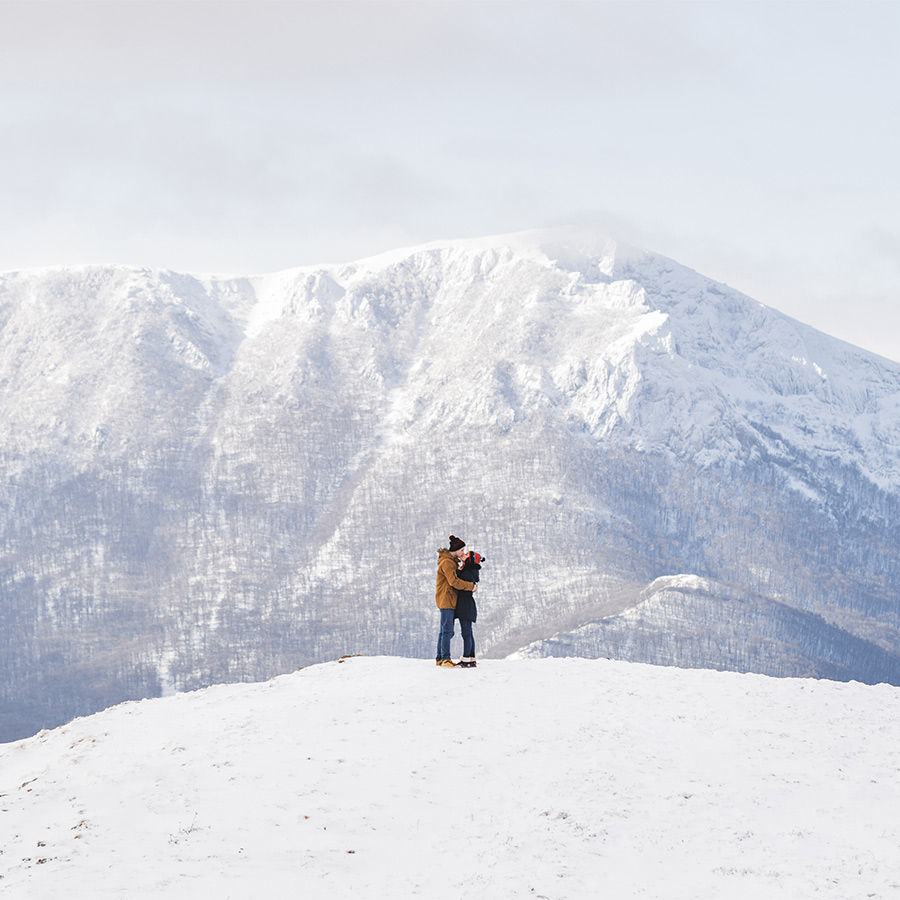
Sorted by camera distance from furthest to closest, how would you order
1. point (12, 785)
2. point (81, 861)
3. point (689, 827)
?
point (12, 785), point (689, 827), point (81, 861)

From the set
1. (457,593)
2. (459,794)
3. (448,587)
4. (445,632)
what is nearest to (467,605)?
(457,593)

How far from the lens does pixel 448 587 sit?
32.5 metres

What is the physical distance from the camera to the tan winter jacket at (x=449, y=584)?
1268 inches

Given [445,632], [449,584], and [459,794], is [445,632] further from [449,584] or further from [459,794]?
[459,794]

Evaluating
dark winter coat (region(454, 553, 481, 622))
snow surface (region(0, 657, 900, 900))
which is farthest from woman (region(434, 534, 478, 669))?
snow surface (region(0, 657, 900, 900))

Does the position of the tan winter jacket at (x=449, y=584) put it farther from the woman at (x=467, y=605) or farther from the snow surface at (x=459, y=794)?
the snow surface at (x=459, y=794)

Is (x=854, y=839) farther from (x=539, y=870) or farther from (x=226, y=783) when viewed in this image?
(x=226, y=783)

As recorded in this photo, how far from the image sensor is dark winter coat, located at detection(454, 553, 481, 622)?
3209 centimetres

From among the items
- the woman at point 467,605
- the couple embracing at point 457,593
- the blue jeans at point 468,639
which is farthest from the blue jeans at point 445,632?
the blue jeans at point 468,639

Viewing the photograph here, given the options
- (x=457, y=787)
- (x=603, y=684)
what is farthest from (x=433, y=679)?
(x=457, y=787)

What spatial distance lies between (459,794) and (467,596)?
36.5 feet

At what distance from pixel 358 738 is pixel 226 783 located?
4.05 metres

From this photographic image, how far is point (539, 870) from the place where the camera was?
19.0 m

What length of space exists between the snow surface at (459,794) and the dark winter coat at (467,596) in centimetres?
242
